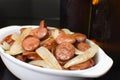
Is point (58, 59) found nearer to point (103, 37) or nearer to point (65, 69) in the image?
point (65, 69)

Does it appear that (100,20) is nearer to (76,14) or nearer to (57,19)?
(76,14)

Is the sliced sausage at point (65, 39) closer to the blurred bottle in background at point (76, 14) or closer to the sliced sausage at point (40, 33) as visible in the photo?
the sliced sausage at point (40, 33)

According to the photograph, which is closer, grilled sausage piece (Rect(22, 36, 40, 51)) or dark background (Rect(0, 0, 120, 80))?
grilled sausage piece (Rect(22, 36, 40, 51))

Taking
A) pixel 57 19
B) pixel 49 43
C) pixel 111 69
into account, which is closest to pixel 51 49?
pixel 49 43

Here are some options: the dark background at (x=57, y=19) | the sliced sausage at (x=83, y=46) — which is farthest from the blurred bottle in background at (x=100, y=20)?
the sliced sausage at (x=83, y=46)

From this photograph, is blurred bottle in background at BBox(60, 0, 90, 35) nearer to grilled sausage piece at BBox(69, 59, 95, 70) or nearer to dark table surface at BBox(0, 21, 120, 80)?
dark table surface at BBox(0, 21, 120, 80)

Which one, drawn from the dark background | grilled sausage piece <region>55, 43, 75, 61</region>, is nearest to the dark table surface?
the dark background
